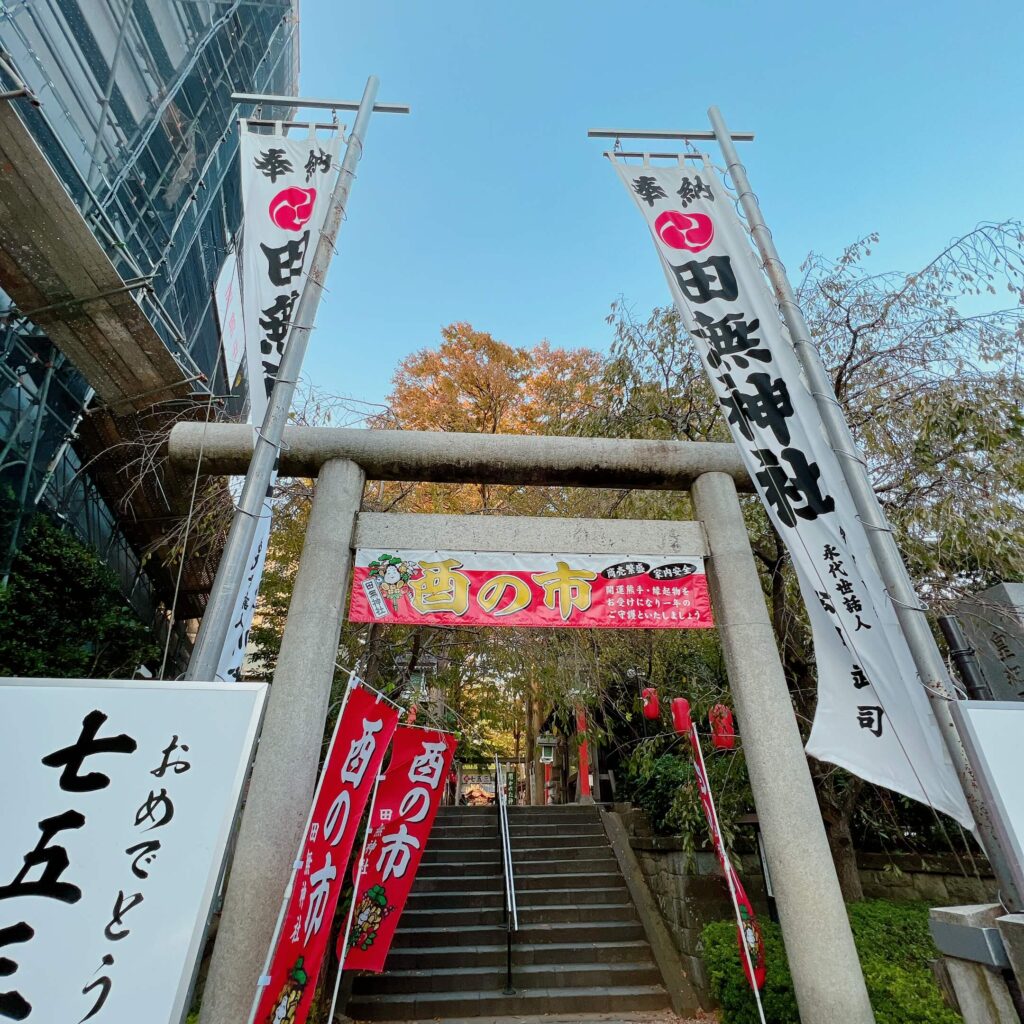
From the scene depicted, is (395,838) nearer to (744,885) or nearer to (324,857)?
(324,857)

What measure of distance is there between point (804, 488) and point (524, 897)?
25.5 ft

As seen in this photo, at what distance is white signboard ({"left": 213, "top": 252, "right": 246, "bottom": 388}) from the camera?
11.9 m

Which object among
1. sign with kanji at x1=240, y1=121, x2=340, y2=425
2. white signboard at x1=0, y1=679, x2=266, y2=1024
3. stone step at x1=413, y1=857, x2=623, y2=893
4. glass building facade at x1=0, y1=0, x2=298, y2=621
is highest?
glass building facade at x1=0, y1=0, x2=298, y2=621

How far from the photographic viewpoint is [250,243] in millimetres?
4629

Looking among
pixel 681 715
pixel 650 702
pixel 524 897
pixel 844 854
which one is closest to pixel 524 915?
pixel 524 897

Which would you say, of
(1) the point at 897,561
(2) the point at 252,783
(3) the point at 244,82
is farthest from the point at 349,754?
(3) the point at 244,82

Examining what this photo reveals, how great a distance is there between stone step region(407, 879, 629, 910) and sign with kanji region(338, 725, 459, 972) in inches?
106

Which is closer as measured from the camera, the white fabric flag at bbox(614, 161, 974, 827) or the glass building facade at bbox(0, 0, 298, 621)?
the white fabric flag at bbox(614, 161, 974, 827)

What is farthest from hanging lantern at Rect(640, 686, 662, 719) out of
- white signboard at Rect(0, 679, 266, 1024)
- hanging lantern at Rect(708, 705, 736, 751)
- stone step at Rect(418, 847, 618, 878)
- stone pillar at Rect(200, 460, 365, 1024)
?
white signboard at Rect(0, 679, 266, 1024)

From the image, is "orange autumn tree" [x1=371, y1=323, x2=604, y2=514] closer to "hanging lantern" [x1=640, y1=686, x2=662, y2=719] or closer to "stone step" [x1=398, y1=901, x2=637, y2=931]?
"hanging lantern" [x1=640, y1=686, x2=662, y2=719]

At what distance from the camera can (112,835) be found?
219 centimetres

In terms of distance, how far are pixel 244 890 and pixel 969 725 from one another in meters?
4.44

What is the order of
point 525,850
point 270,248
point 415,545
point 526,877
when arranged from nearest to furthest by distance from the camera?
point 270,248 → point 415,545 → point 526,877 → point 525,850

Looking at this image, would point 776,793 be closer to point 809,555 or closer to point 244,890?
point 809,555
